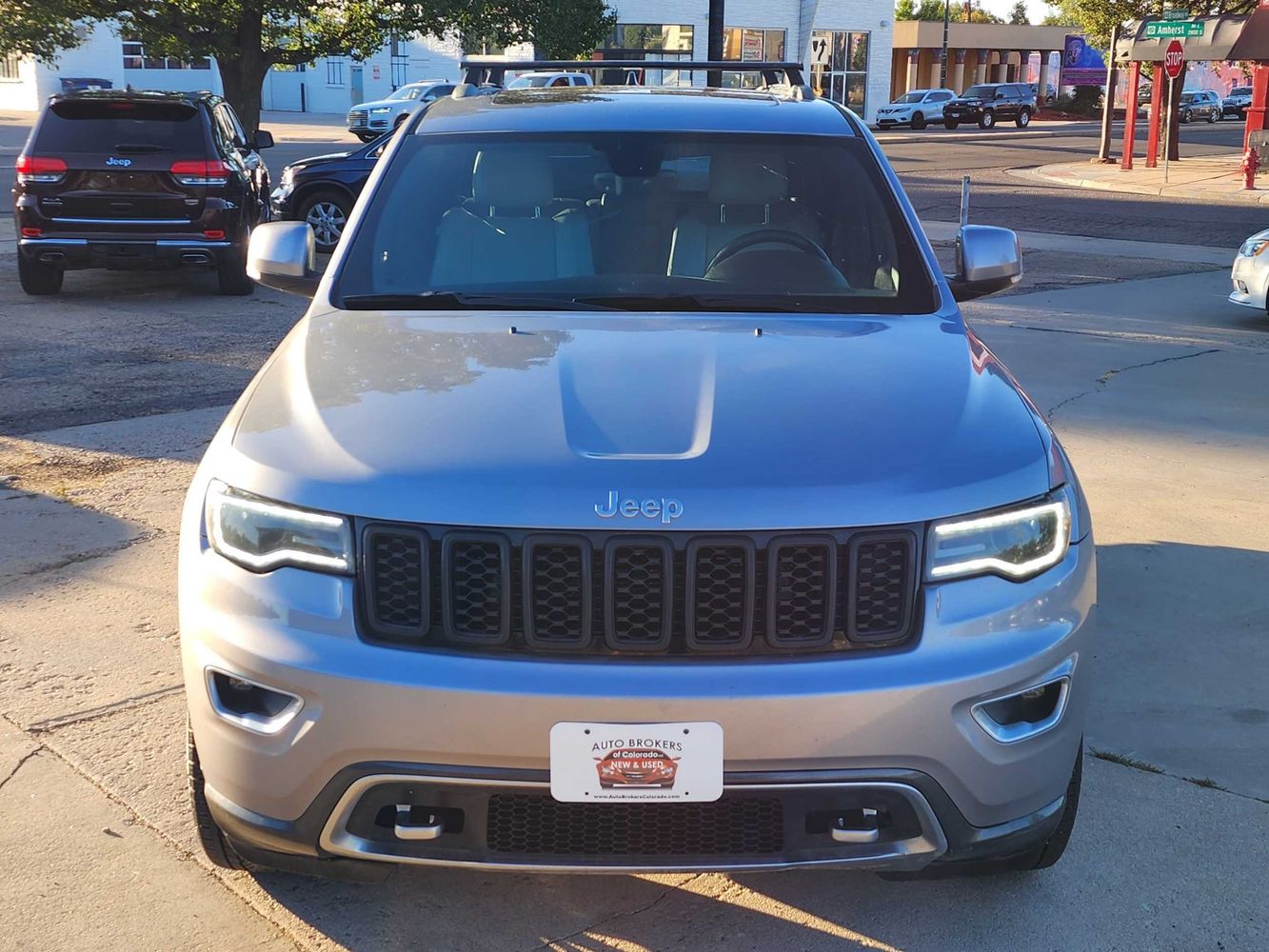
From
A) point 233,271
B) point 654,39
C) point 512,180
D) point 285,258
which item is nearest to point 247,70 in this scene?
point 233,271

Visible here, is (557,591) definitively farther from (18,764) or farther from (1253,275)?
(1253,275)

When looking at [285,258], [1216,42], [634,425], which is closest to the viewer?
[634,425]

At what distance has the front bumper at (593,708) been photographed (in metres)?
2.52

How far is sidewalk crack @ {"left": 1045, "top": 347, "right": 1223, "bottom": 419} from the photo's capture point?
8.47m

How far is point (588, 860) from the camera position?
2.63 m

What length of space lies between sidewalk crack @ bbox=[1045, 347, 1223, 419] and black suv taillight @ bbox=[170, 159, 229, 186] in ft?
24.1

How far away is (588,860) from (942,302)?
1920 millimetres

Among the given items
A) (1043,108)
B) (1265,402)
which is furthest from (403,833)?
(1043,108)

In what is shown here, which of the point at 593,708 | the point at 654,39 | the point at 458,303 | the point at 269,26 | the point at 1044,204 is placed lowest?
the point at 1044,204

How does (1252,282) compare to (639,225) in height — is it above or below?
below

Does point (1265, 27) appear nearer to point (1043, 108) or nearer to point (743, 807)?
point (743, 807)

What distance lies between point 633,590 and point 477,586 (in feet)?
0.95

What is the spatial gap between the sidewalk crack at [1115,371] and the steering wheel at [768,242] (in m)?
4.16

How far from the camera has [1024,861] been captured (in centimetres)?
305
